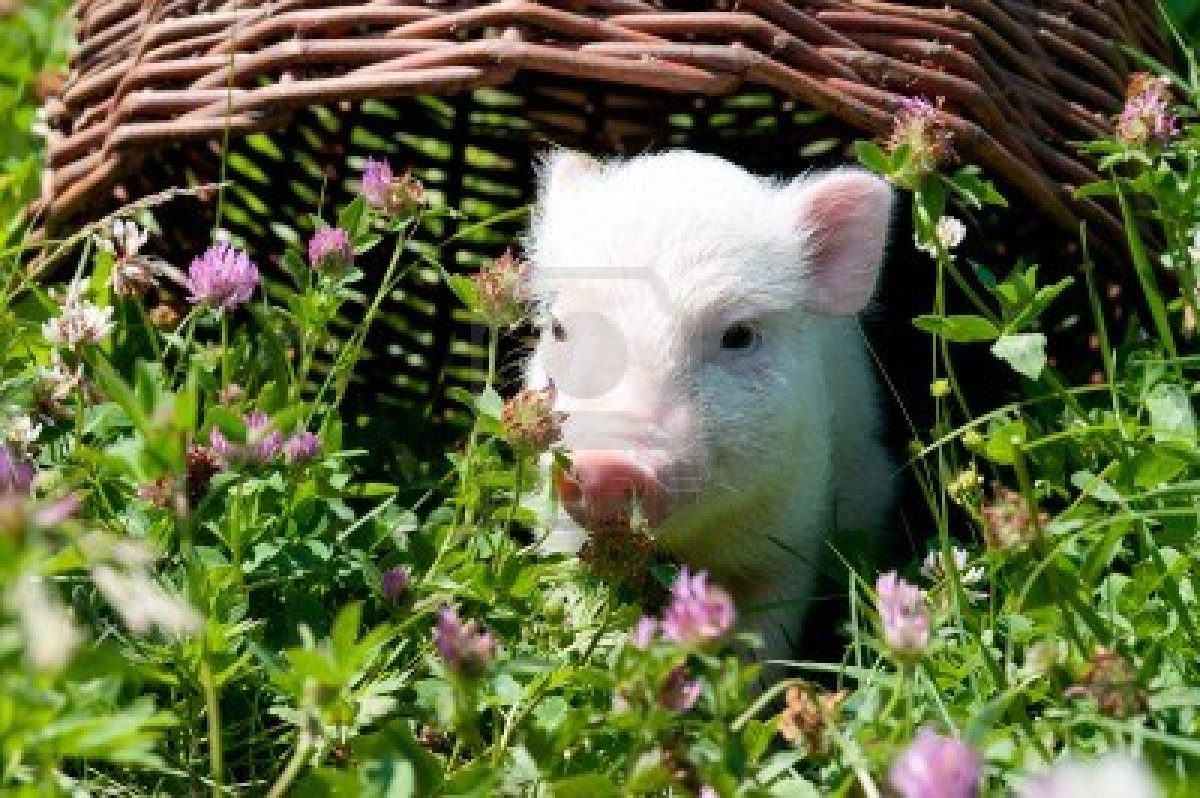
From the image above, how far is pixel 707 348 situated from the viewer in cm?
319

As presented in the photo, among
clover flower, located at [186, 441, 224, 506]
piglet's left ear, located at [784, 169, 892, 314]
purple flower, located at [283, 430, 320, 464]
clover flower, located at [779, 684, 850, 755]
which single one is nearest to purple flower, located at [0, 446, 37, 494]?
clover flower, located at [186, 441, 224, 506]

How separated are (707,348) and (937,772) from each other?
1649mm

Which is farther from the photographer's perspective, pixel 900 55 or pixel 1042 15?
pixel 1042 15

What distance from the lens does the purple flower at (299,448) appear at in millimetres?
2725

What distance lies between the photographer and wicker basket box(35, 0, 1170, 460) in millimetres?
3303

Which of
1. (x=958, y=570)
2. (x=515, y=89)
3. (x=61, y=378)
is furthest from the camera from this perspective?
(x=515, y=89)

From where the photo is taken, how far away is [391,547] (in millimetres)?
3117

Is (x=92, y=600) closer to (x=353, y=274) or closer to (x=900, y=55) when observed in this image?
(x=353, y=274)

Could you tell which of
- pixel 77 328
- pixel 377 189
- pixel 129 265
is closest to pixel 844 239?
pixel 377 189

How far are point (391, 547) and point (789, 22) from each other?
1.25 meters

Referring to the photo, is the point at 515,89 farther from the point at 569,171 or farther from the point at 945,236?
the point at 945,236

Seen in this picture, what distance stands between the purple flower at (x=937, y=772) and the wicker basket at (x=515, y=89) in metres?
1.85

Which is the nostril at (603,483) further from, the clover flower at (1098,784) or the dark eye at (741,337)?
the clover flower at (1098,784)

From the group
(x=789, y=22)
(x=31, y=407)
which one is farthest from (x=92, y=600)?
(x=789, y=22)
